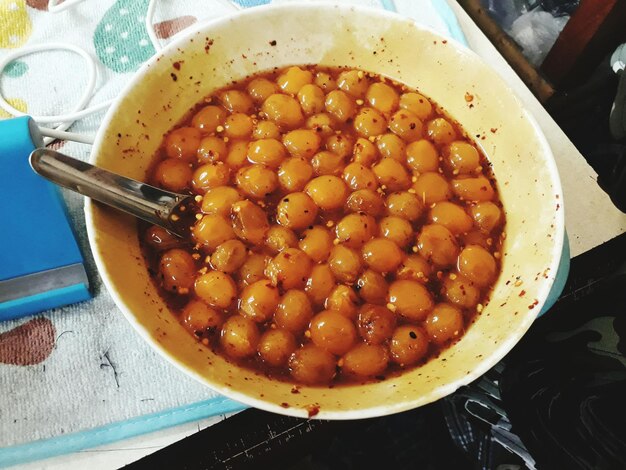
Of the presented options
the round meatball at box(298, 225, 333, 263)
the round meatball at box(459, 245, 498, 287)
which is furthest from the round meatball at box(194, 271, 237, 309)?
the round meatball at box(459, 245, 498, 287)

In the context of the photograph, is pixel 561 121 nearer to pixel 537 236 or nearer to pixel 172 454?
pixel 537 236

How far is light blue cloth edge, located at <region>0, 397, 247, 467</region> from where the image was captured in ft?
2.25

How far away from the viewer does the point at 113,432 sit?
2.30 feet

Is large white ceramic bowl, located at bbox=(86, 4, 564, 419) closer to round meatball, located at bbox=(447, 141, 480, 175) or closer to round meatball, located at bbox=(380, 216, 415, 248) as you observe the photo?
round meatball, located at bbox=(447, 141, 480, 175)

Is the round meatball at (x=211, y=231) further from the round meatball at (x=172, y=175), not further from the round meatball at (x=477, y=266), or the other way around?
the round meatball at (x=477, y=266)

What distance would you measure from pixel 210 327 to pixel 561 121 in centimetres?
117

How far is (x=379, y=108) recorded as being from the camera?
92cm

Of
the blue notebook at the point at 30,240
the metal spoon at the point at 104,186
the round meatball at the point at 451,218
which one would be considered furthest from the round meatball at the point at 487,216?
the blue notebook at the point at 30,240

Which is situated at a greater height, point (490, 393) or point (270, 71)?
point (270, 71)

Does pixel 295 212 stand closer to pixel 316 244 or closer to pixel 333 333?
pixel 316 244

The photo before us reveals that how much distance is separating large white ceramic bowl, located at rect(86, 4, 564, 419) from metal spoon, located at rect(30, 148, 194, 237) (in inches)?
1.2

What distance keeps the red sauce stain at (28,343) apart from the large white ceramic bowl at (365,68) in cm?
17

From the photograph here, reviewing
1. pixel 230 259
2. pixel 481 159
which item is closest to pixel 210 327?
pixel 230 259

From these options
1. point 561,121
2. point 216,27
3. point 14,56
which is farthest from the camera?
point 561,121
